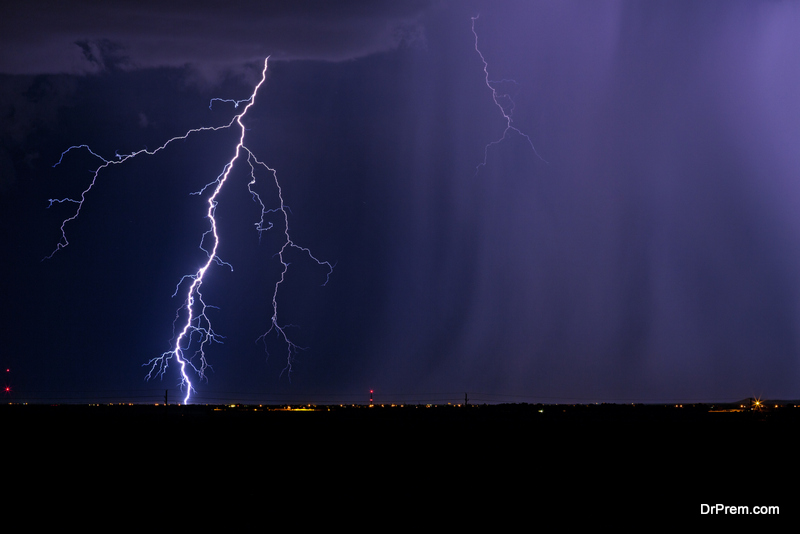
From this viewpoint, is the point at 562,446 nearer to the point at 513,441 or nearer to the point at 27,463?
the point at 513,441

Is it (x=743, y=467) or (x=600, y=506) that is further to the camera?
(x=743, y=467)

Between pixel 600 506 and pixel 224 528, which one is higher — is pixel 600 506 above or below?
below

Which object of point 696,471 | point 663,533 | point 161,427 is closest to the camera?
point 663,533

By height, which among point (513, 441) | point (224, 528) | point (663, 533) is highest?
point (224, 528)

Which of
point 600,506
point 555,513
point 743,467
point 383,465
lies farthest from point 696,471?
point 383,465

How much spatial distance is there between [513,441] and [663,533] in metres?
6.84

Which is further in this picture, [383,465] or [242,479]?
[383,465]

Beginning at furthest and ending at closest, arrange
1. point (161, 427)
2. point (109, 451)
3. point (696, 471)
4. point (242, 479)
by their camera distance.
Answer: point (161, 427) → point (109, 451) → point (696, 471) → point (242, 479)

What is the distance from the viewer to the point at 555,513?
5.95m

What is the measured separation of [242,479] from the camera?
7.60 meters

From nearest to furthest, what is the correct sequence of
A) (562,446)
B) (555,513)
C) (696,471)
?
1. (555,513)
2. (696,471)
3. (562,446)

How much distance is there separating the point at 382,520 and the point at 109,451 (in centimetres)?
654

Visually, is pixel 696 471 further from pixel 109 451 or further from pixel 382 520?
pixel 109 451

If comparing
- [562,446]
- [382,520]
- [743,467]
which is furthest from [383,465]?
[743,467]
